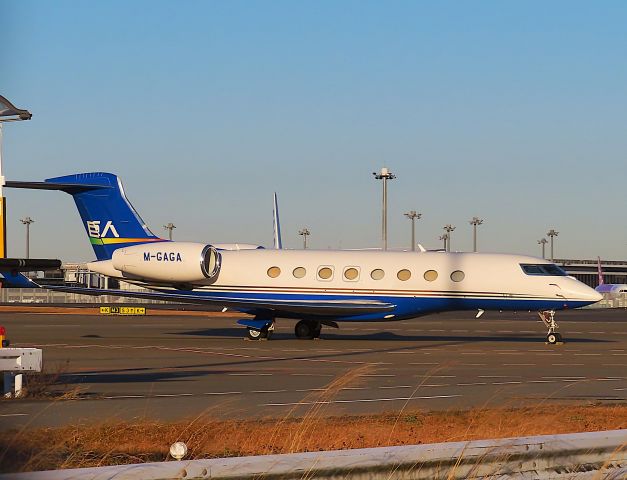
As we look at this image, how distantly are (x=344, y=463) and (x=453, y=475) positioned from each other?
0.84m

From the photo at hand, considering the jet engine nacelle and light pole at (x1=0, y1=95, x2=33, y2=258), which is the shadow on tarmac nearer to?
the jet engine nacelle

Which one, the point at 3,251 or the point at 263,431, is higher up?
the point at 3,251

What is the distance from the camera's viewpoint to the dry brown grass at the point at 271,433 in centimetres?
1012

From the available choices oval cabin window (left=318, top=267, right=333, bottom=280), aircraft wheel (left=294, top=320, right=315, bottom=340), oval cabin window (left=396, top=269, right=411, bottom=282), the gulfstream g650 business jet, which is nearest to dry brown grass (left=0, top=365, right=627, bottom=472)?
the gulfstream g650 business jet

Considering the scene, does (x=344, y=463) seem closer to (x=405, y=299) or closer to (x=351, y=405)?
(x=351, y=405)

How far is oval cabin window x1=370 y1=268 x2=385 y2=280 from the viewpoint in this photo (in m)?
34.7

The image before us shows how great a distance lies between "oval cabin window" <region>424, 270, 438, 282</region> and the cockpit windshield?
2781mm

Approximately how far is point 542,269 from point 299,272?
7.82 m

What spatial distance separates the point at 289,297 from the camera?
35031 millimetres

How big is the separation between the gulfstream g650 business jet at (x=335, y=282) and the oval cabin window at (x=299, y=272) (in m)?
0.03

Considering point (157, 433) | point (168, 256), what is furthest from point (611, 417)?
point (168, 256)

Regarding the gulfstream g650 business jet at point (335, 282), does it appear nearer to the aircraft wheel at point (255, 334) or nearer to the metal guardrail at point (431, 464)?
the aircraft wheel at point (255, 334)

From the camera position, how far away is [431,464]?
765 centimetres

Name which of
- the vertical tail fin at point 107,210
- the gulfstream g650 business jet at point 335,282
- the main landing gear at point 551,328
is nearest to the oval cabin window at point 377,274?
the gulfstream g650 business jet at point 335,282
